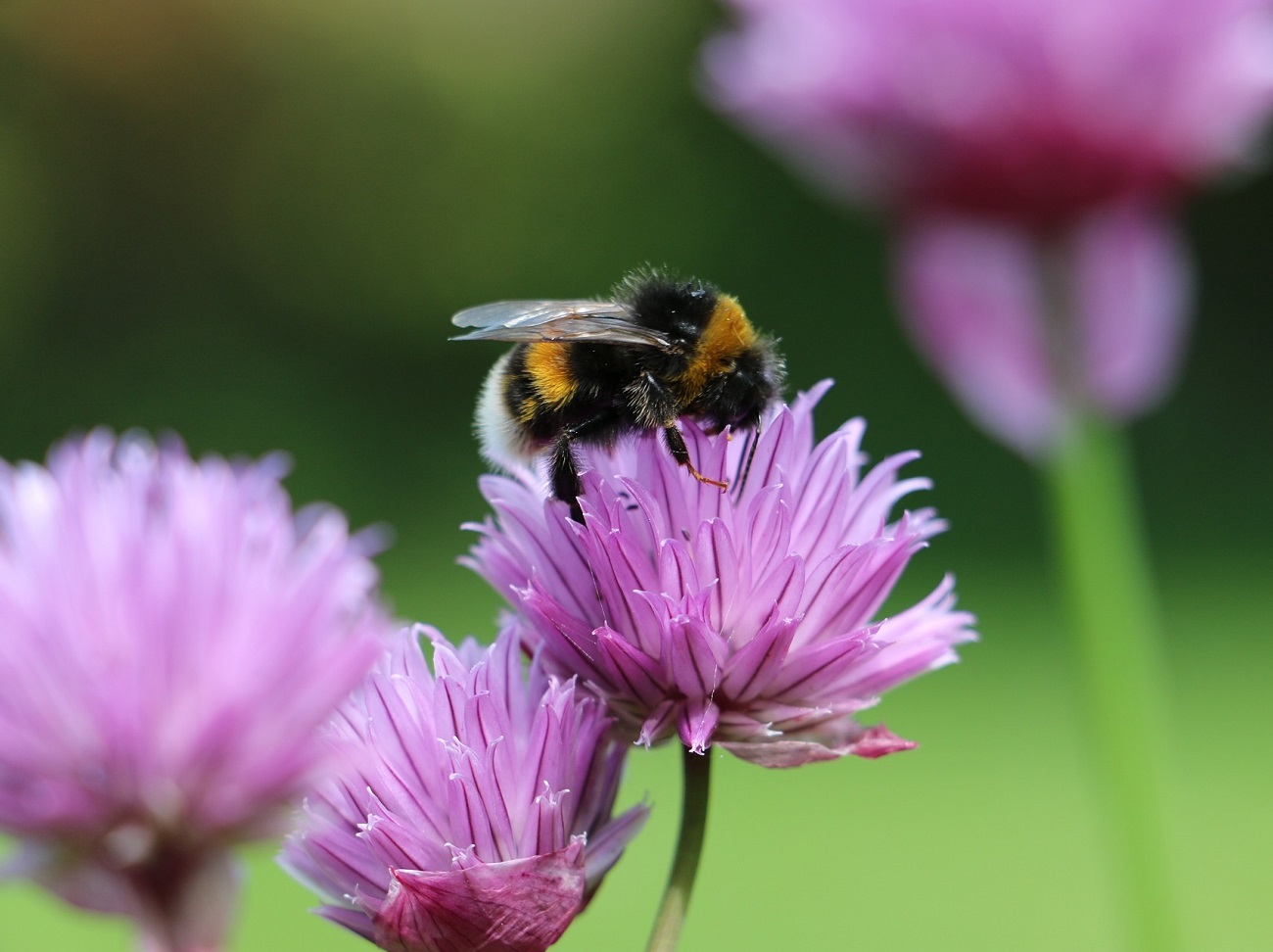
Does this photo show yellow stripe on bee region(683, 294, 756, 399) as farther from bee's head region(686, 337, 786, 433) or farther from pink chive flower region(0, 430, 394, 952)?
pink chive flower region(0, 430, 394, 952)

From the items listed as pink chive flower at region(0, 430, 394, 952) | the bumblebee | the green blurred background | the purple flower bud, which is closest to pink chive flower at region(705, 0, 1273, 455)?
the purple flower bud

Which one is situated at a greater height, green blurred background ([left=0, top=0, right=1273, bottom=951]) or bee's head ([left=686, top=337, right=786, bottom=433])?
green blurred background ([left=0, top=0, right=1273, bottom=951])

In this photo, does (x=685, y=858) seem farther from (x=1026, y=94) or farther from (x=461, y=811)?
(x=1026, y=94)

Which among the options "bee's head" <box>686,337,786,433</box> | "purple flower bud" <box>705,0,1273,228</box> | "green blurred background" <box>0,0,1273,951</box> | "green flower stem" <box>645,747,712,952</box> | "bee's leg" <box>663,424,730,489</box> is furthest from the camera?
"green blurred background" <box>0,0,1273,951</box>

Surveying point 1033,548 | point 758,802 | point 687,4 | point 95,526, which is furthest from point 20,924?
point 687,4

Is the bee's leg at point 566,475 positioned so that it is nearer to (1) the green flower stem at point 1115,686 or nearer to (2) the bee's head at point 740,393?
(2) the bee's head at point 740,393

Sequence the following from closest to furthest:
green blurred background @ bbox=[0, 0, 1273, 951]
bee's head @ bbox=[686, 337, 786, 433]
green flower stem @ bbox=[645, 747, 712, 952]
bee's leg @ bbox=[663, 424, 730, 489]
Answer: green flower stem @ bbox=[645, 747, 712, 952] → bee's leg @ bbox=[663, 424, 730, 489] → bee's head @ bbox=[686, 337, 786, 433] → green blurred background @ bbox=[0, 0, 1273, 951]

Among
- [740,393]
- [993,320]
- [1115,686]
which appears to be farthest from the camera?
[993,320]

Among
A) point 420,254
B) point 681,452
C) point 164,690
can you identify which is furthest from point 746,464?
point 420,254
